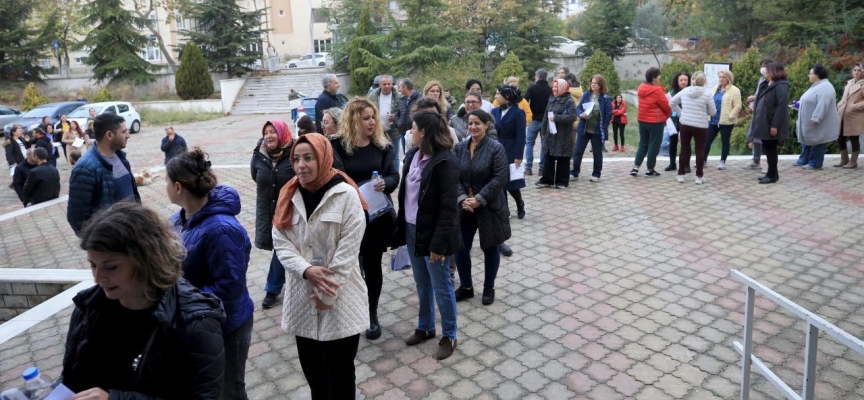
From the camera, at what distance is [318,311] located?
332 cm

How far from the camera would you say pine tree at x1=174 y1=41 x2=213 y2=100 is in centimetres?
3152

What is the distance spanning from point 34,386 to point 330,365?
60.4 inches

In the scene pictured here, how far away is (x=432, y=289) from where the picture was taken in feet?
15.8

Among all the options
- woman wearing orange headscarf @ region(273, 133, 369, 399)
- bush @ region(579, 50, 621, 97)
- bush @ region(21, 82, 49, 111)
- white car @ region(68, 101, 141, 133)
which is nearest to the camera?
woman wearing orange headscarf @ region(273, 133, 369, 399)

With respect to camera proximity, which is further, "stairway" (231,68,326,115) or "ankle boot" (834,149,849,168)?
"stairway" (231,68,326,115)

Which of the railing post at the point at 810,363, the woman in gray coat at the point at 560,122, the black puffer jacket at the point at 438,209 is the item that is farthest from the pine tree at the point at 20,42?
the railing post at the point at 810,363

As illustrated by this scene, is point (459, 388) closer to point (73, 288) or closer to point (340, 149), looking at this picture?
point (340, 149)

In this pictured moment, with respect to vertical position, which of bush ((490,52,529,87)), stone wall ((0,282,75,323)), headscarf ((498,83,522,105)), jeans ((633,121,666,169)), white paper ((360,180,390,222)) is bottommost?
stone wall ((0,282,75,323))

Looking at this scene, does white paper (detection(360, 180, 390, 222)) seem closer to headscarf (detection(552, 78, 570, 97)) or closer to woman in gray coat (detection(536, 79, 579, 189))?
woman in gray coat (detection(536, 79, 579, 189))

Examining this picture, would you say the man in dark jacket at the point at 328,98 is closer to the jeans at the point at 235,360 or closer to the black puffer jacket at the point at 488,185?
the black puffer jacket at the point at 488,185

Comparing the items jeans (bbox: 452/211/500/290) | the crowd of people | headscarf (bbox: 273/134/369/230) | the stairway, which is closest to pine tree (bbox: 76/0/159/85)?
the stairway

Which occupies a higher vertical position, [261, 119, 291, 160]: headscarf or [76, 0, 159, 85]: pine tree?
[76, 0, 159, 85]: pine tree

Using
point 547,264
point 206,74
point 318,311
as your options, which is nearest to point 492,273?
point 547,264

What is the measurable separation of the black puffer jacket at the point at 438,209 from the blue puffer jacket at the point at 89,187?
2348 millimetres
